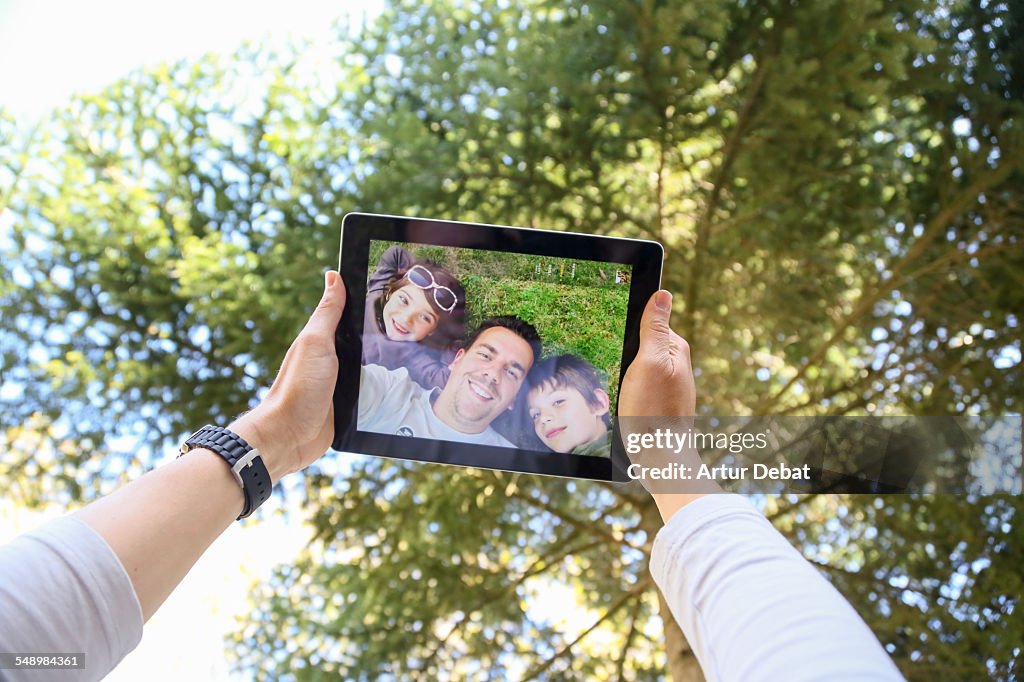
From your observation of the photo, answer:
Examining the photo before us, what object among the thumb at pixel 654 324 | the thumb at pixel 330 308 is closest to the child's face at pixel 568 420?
the thumb at pixel 654 324

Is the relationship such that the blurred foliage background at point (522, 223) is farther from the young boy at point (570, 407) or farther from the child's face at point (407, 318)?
the young boy at point (570, 407)

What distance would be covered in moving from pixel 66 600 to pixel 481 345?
0.83 meters

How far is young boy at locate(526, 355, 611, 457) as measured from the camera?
140 cm

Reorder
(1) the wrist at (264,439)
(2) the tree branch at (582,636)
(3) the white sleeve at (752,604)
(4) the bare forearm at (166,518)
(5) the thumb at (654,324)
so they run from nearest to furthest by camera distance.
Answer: (3) the white sleeve at (752,604) < (4) the bare forearm at (166,518) < (1) the wrist at (264,439) < (5) the thumb at (654,324) < (2) the tree branch at (582,636)

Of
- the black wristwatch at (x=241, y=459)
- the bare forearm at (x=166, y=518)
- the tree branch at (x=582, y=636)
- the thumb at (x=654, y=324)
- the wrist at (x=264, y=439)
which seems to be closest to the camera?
the bare forearm at (x=166, y=518)

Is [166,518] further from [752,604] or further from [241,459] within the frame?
[752,604]

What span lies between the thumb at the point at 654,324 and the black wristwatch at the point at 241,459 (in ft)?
2.25

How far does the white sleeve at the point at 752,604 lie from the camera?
0.64 metres

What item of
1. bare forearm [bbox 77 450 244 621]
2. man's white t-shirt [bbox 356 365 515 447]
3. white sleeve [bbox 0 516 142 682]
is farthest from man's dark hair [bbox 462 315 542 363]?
white sleeve [bbox 0 516 142 682]

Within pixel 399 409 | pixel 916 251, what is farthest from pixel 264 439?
pixel 916 251

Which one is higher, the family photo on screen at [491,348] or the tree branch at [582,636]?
the family photo on screen at [491,348]

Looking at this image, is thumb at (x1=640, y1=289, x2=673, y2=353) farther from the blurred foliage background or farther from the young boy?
the blurred foliage background

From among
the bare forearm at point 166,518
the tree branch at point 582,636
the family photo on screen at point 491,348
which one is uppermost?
the family photo on screen at point 491,348

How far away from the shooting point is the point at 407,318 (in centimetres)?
143
